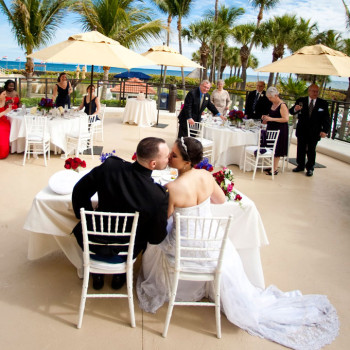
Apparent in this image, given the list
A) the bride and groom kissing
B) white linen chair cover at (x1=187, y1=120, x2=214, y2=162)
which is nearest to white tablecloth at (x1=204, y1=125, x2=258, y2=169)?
white linen chair cover at (x1=187, y1=120, x2=214, y2=162)

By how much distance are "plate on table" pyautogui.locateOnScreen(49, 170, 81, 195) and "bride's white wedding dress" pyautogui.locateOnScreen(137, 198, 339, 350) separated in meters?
0.87

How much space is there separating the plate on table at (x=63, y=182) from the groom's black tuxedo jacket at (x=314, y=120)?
5.03 m

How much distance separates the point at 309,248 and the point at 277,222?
2.40 feet

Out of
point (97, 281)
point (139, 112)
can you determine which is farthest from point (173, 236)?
point (139, 112)

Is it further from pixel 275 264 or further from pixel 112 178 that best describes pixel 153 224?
pixel 275 264

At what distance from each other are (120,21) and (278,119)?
37.1 feet

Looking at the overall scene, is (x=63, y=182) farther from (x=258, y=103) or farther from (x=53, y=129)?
(x=258, y=103)

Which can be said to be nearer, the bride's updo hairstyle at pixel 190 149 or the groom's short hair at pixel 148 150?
the groom's short hair at pixel 148 150

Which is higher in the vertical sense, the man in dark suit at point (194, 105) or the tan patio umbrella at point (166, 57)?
the tan patio umbrella at point (166, 57)

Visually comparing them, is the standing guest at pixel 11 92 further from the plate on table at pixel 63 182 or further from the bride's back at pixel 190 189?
the bride's back at pixel 190 189

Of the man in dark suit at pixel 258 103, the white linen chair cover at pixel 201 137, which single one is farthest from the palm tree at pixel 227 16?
the white linen chair cover at pixel 201 137

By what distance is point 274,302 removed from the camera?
284 centimetres

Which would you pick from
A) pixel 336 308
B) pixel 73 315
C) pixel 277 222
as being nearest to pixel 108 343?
pixel 73 315

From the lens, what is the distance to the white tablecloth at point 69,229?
A: 2.94m
